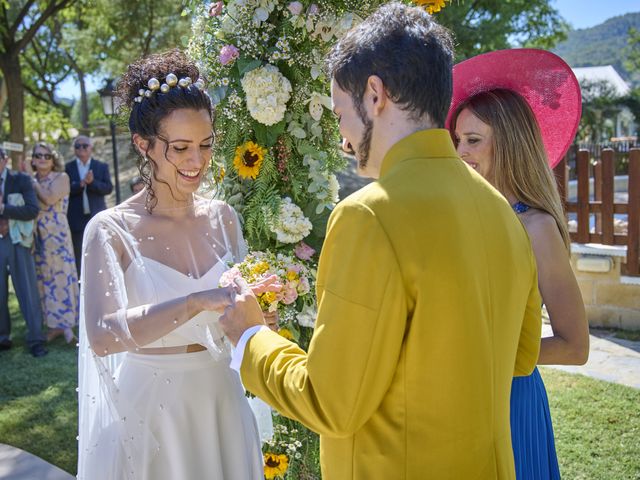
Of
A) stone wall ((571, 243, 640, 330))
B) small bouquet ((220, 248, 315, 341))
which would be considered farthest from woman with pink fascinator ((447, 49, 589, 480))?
stone wall ((571, 243, 640, 330))

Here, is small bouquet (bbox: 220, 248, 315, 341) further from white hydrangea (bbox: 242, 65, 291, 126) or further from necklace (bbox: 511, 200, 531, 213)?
necklace (bbox: 511, 200, 531, 213)

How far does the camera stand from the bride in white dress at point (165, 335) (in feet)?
7.97

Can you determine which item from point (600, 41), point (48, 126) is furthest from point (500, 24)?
point (600, 41)

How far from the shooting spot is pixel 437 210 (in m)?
1.40

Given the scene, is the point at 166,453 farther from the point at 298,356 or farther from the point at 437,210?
the point at 437,210

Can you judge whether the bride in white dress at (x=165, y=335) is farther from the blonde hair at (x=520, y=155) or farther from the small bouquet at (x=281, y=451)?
the blonde hair at (x=520, y=155)

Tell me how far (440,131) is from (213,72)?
153 cm

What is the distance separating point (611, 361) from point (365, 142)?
549 cm

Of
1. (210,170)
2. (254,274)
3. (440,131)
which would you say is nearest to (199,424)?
(254,274)

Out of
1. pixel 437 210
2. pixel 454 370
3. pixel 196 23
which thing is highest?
pixel 196 23

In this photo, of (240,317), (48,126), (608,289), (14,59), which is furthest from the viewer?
(48,126)

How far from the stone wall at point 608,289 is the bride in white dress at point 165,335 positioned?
5680mm

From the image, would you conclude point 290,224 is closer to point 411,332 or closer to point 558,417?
point 411,332

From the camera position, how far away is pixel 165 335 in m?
2.37
